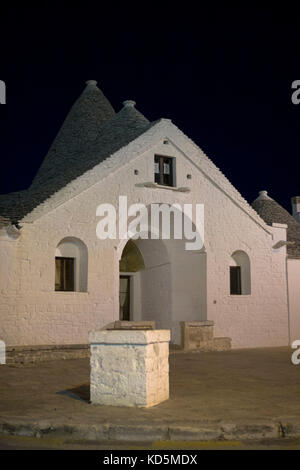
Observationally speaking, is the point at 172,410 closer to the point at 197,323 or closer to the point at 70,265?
the point at 70,265

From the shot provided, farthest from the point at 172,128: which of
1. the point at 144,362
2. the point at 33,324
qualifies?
the point at 144,362

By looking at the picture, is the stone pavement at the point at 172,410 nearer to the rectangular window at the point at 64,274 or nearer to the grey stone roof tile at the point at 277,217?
the rectangular window at the point at 64,274

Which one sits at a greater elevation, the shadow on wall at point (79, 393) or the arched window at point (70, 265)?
the arched window at point (70, 265)

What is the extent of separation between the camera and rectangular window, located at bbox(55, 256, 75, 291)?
15.6 m

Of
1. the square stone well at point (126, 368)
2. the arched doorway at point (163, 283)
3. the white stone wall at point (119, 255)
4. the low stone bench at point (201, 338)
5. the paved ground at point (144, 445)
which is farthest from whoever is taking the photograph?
the arched doorway at point (163, 283)

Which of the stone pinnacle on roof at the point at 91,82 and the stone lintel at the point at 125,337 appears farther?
the stone pinnacle on roof at the point at 91,82

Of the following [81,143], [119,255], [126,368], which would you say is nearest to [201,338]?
[119,255]

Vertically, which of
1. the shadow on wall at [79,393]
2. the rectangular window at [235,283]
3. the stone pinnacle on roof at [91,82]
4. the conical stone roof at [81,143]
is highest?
the stone pinnacle on roof at [91,82]

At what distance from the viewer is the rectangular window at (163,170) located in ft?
57.8

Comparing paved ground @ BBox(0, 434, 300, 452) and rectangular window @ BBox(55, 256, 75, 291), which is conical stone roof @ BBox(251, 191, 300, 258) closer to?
rectangular window @ BBox(55, 256, 75, 291)

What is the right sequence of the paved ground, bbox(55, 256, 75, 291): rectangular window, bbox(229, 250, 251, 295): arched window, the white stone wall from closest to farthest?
the paved ground → the white stone wall → bbox(55, 256, 75, 291): rectangular window → bbox(229, 250, 251, 295): arched window

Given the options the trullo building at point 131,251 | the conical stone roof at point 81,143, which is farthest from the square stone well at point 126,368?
the conical stone roof at point 81,143

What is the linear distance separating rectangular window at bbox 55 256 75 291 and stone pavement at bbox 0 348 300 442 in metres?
5.01

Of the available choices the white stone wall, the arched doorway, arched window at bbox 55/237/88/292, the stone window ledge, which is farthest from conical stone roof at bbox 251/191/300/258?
arched window at bbox 55/237/88/292
